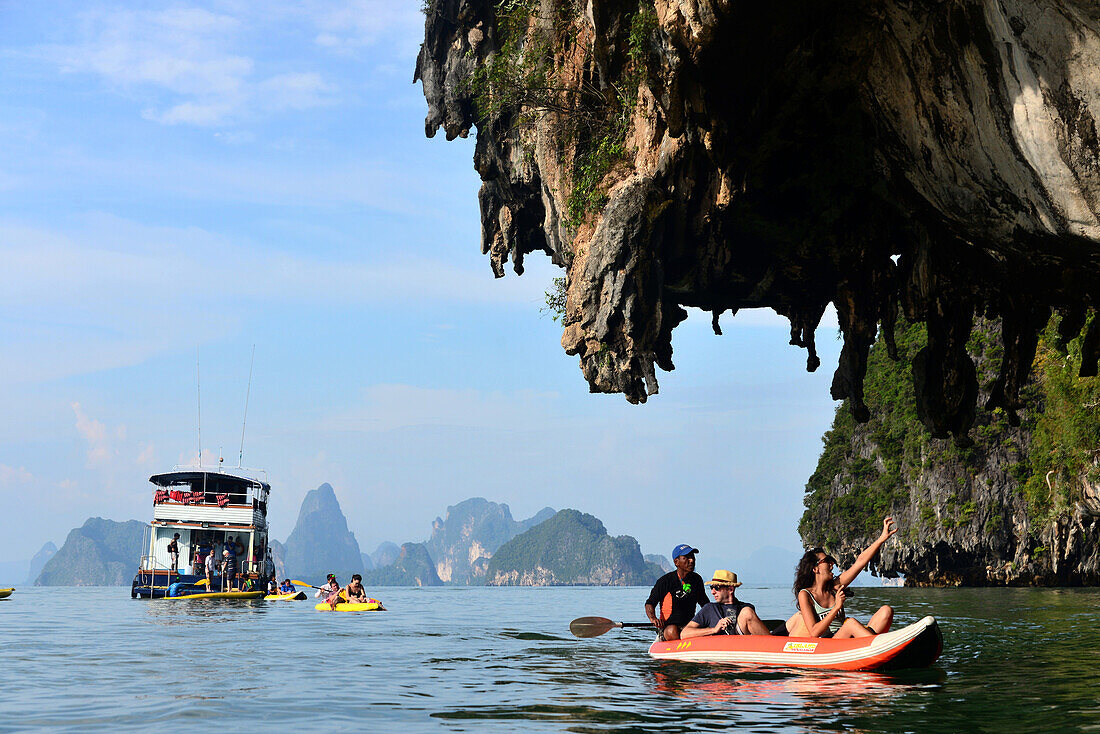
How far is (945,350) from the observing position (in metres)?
18.2

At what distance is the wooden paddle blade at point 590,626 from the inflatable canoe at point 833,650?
13.9 ft

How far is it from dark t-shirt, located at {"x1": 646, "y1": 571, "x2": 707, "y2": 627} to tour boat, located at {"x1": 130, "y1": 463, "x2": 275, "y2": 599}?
26921 mm

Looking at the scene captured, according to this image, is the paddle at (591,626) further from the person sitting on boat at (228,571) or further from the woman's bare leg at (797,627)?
the person sitting on boat at (228,571)

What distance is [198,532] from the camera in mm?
37875

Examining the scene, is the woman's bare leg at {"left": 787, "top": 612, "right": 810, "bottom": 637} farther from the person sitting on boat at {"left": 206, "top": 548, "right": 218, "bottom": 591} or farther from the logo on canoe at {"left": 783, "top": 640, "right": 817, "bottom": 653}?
the person sitting on boat at {"left": 206, "top": 548, "right": 218, "bottom": 591}

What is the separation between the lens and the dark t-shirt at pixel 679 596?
13648 mm

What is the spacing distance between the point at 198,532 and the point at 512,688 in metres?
30.9

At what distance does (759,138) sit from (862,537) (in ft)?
183

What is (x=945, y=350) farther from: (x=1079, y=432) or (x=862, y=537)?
(x=862, y=537)

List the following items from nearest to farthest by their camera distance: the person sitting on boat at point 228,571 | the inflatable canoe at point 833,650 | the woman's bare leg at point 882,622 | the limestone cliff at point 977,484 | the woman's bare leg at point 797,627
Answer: the inflatable canoe at point 833,650
the woman's bare leg at point 882,622
the woman's bare leg at point 797,627
the person sitting on boat at point 228,571
the limestone cliff at point 977,484

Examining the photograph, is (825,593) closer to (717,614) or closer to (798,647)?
(798,647)

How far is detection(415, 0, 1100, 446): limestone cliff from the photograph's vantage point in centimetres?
1046

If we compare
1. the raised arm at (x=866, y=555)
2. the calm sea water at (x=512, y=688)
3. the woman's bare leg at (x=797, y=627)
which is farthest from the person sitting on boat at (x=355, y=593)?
the raised arm at (x=866, y=555)

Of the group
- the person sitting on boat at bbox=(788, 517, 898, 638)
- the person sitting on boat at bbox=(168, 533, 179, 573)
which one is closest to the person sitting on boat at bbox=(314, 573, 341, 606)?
the person sitting on boat at bbox=(168, 533, 179, 573)
